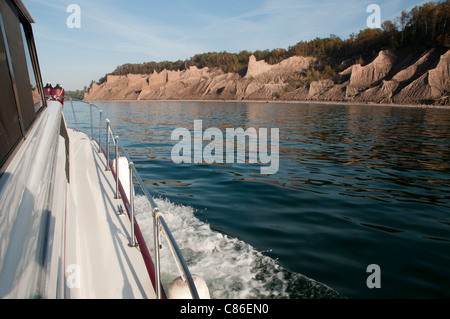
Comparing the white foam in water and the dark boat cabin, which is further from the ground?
the dark boat cabin

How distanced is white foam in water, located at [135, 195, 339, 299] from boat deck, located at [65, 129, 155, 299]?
709 mm

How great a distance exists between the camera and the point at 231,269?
3332 mm

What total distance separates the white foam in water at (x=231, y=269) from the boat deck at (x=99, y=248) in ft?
2.32

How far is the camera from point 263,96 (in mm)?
67750

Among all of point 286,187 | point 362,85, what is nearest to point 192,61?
point 362,85

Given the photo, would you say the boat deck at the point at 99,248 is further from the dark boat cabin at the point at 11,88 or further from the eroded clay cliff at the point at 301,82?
the eroded clay cliff at the point at 301,82

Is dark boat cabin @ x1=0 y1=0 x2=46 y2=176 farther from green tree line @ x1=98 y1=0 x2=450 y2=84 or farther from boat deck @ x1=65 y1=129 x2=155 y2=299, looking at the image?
green tree line @ x1=98 y1=0 x2=450 y2=84

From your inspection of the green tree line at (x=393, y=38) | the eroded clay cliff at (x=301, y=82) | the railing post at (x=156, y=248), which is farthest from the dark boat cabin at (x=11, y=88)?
the green tree line at (x=393, y=38)

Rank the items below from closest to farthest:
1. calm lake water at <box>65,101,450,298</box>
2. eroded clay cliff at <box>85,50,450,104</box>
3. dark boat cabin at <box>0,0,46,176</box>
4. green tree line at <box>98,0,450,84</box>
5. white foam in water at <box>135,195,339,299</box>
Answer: dark boat cabin at <box>0,0,46,176</box> < white foam in water at <box>135,195,339,299</box> < calm lake water at <box>65,101,450,298</box> < eroded clay cliff at <box>85,50,450,104</box> < green tree line at <box>98,0,450,84</box>

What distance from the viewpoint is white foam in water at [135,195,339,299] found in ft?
9.82

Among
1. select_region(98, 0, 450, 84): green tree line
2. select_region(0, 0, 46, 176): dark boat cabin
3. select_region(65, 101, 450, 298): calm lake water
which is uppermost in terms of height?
select_region(98, 0, 450, 84): green tree line

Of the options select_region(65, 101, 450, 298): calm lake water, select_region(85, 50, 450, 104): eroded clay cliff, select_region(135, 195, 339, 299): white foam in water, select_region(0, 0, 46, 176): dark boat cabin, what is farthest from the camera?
select_region(85, 50, 450, 104): eroded clay cliff

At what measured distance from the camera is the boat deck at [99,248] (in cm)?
209

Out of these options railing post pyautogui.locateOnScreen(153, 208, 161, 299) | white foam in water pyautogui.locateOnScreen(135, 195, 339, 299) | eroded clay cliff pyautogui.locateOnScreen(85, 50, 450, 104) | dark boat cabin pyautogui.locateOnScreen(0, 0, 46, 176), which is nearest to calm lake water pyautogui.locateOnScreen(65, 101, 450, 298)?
white foam in water pyautogui.locateOnScreen(135, 195, 339, 299)
